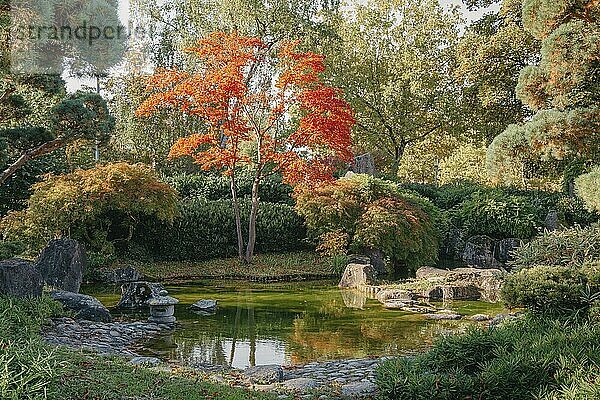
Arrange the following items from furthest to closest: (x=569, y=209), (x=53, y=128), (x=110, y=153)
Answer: (x=110, y=153)
(x=569, y=209)
(x=53, y=128)

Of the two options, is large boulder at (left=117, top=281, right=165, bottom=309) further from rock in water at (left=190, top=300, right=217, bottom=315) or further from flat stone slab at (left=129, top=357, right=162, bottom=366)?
flat stone slab at (left=129, top=357, right=162, bottom=366)

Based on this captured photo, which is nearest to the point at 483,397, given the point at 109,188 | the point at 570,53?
the point at 570,53

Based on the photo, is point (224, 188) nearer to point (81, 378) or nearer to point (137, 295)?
point (137, 295)

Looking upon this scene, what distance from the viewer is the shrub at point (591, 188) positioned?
22.2 ft

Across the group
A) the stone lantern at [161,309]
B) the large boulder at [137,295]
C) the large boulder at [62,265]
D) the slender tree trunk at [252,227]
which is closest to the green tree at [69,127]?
the large boulder at [62,265]

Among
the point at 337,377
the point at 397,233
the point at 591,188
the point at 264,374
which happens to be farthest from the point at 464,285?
the point at 264,374

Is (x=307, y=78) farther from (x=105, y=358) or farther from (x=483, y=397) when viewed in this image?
(x=483, y=397)

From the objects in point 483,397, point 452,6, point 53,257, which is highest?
point 452,6

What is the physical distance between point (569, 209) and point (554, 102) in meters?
12.6

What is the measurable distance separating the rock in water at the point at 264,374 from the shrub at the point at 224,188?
502 inches

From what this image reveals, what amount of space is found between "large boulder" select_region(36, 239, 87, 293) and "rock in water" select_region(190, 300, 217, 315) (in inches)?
74.9

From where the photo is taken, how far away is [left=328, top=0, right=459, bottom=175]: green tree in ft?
73.8

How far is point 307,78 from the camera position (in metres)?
13.7

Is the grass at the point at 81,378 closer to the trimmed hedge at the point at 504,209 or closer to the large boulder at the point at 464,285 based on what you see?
the large boulder at the point at 464,285
